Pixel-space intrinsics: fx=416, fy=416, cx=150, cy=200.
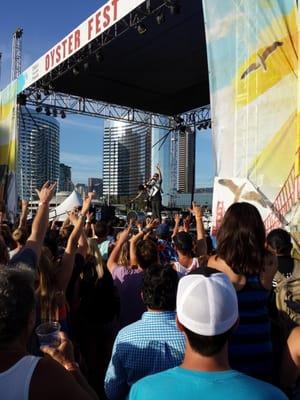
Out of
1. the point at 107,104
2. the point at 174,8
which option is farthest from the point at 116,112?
the point at 174,8

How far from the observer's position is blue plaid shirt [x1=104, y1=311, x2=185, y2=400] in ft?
6.31

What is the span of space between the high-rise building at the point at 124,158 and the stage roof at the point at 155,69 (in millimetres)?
8463

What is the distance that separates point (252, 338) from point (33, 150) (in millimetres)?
16839

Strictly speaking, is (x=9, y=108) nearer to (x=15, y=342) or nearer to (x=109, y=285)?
(x=109, y=285)

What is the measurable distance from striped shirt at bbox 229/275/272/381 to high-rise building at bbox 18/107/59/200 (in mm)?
11368

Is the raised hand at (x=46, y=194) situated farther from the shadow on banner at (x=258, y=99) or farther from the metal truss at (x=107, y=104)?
the metal truss at (x=107, y=104)

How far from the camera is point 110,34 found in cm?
1001

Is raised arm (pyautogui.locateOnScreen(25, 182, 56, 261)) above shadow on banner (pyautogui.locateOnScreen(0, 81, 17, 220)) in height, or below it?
below

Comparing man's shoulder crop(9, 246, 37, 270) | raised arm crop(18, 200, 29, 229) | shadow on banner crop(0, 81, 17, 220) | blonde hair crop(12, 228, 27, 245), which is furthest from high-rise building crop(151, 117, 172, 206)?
man's shoulder crop(9, 246, 37, 270)

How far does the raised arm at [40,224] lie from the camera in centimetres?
228

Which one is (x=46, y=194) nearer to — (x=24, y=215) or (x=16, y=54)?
(x=24, y=215)

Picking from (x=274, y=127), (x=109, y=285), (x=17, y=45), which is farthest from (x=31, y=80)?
(x=109, y=285)

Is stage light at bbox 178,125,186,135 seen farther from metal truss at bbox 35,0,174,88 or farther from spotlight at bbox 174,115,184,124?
metal truss at bbox 35,0,174,88

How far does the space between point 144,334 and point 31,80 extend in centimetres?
1164
